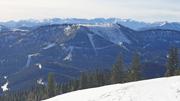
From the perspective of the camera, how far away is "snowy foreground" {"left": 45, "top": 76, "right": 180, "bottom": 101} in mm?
30984

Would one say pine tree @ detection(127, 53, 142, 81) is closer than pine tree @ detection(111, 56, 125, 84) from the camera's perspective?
Yes

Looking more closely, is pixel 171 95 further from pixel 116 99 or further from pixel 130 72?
pixel 130 72

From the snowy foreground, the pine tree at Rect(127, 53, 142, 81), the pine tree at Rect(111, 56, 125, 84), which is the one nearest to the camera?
the snowy foreground

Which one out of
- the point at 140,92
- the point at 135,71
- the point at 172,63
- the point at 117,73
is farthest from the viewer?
the point at 117,73

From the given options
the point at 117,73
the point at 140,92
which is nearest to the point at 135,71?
the point at 117,73

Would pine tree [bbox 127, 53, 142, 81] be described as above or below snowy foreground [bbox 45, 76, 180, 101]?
below

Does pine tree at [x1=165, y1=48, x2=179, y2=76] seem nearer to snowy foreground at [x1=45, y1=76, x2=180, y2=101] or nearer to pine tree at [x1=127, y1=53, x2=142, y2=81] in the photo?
pine tree at [x1=127, y1=53, x2=142, y2=81]

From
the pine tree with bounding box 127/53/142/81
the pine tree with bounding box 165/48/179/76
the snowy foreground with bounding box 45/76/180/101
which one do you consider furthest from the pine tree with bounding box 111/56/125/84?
the snowy foreground with bounding box 45/76/180/101

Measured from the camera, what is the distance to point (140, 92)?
32.5 meters

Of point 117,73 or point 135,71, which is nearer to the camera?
point 135,71

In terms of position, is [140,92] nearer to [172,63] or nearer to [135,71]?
[135,71]

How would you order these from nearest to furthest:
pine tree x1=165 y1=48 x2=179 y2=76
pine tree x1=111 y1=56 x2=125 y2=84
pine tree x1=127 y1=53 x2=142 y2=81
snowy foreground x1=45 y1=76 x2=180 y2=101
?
1. snowy foreground x1=45 y1=76 x2=180 y2=101
2. pine tree x1=165 y1=48 x2=179 y2=76
3. pine tree x1=127 y1=53 x2=142 y2=81
4. pine tree x1=111 y1=56 x2=125 y2=84

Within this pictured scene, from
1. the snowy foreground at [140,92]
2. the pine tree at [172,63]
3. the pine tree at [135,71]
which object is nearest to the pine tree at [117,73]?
the pine tree at [135,71]

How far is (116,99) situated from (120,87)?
3.80 meters
